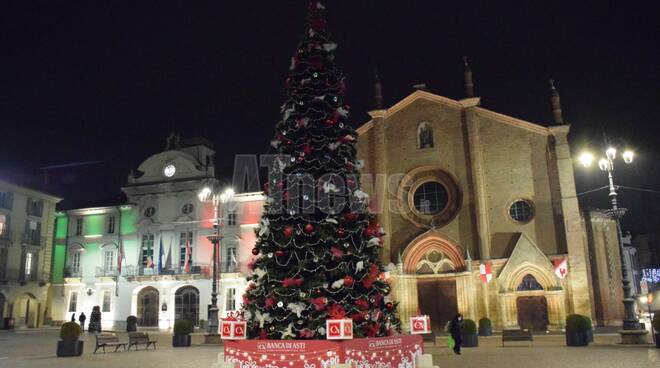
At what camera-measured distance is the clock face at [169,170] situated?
4234 centimetres

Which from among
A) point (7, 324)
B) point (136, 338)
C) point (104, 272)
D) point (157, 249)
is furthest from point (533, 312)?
point (7, 324)

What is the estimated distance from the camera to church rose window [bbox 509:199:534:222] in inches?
1158

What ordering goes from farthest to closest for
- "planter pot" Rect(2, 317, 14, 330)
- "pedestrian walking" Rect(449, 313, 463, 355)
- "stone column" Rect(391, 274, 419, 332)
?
"planter pot" Rect(2, 317, 14, 330) → "stone column" Rect(391, 274, 419, 332) → "pedestrian walking" Rect(449, 313, 463, 355)

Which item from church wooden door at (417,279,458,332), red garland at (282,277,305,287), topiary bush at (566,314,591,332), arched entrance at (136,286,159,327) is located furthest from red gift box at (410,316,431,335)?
arched entrance at (136,286,159,327)

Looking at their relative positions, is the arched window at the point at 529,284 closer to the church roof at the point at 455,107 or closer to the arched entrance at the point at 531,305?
the arched entrance at the point at 531,305

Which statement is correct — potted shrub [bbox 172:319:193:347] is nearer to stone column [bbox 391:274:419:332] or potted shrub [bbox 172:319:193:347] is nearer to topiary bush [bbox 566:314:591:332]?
stone column [bbox 391:274:419:332]

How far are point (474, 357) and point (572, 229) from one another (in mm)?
14154

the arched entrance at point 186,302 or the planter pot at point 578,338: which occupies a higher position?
the arched entrance at point 186,302

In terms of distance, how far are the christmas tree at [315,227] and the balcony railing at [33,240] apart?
121 feet

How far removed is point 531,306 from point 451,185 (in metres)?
7.88

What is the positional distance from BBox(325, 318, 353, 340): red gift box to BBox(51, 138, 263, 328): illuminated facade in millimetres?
28697

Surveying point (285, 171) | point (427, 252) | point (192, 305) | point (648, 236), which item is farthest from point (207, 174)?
point (648, 236)

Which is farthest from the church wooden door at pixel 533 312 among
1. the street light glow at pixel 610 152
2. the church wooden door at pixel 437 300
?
the street light glow at pixel 610 152

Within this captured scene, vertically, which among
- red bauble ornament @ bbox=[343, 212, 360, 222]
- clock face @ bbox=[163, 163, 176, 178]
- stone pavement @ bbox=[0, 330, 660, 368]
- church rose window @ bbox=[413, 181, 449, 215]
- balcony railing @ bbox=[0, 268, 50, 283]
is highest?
clock face @ bbox=[163, 163, 176, 178]
